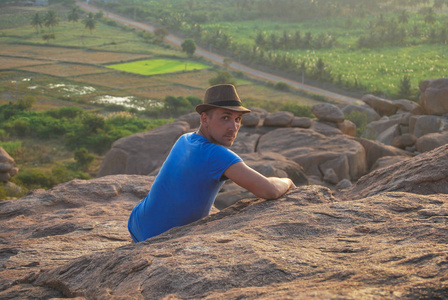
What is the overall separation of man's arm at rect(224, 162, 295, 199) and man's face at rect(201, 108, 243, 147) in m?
0.33

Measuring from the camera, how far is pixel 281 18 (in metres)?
92.1

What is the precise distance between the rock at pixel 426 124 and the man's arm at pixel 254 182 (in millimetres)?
20442

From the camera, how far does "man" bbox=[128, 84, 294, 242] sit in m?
4.13

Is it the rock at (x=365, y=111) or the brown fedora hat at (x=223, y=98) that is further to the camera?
the rock at (x=365, y=111)

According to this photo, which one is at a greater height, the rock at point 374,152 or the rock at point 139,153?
the rock at point 374,152

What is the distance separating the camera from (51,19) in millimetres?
29766

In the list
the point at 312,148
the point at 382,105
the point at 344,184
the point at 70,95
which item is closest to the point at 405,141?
the point at 312,148

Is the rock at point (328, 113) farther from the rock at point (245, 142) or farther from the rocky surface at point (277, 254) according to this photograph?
the rocky surface at point (277, 254)

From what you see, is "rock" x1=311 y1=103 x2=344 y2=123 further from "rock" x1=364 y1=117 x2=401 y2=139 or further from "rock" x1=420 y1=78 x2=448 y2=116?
"rock" x1=420 y1=78 x2=448 y2=116

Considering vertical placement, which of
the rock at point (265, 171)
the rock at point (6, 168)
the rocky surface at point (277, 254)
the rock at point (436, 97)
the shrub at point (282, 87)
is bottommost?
the rock at point (6, 168)

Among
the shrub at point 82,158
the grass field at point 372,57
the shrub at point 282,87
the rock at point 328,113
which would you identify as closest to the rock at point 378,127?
the rock at point 328,113

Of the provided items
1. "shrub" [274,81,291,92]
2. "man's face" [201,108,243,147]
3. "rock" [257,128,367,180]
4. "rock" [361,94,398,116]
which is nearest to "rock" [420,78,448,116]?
"rock" [361,94,398,116]

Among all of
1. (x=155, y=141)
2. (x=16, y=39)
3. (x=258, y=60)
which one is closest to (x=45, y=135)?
(x=16, y=39)

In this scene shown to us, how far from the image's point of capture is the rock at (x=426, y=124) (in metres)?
22.9
